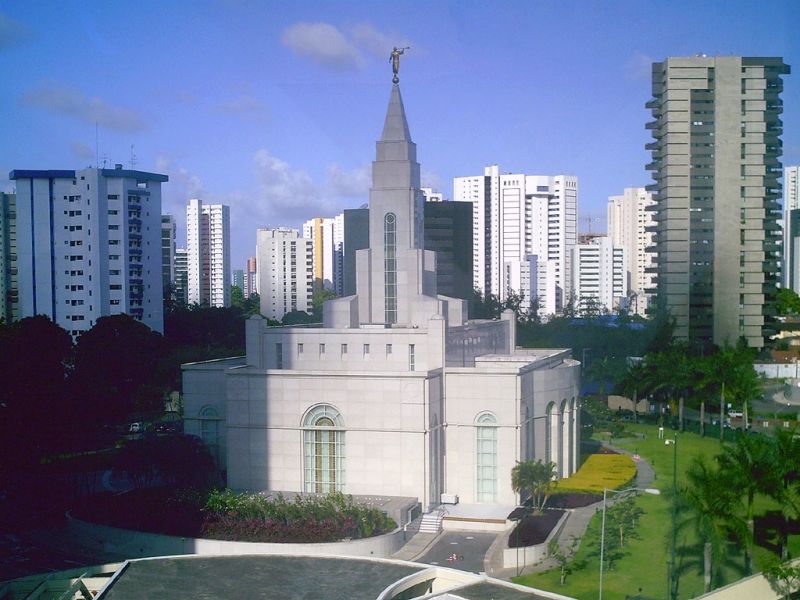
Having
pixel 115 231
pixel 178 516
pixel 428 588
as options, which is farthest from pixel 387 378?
pixel 115 231

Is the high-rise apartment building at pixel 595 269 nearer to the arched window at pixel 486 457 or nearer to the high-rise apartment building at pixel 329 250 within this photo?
the high-rise apartment building at pixel 329 250

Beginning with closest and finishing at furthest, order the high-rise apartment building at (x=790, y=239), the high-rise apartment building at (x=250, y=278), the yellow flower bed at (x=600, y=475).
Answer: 1. the yellow flower bed at (x=600, y=475)
2. the high-rise apartment building at (x=790, y=239)
3. the high-rise apartment building at (x=250, y=278)

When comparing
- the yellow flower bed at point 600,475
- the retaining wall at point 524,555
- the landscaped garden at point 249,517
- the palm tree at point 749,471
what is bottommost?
the retaining wall at point 524,555

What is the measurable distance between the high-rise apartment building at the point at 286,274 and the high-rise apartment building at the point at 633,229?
40.7 meters

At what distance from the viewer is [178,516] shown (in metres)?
29.3

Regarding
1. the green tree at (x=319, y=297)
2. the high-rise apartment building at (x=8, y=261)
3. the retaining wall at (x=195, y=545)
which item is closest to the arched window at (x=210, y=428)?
the retaining wall at (x=195, y=545)

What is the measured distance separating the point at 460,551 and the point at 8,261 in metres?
60.8

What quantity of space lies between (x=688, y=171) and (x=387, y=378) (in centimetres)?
4464

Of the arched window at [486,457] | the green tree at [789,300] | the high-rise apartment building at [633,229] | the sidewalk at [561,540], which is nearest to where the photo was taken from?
the green tree at [789,300]

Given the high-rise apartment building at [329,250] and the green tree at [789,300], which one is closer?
the green tree at [789,300]

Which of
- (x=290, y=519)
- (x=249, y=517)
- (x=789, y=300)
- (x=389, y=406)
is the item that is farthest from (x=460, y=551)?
(x=789, y=300)

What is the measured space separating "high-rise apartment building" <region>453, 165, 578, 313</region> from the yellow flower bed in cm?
7084

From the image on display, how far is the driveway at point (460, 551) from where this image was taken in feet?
88.0

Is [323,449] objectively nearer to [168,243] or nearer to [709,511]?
[709,511]
